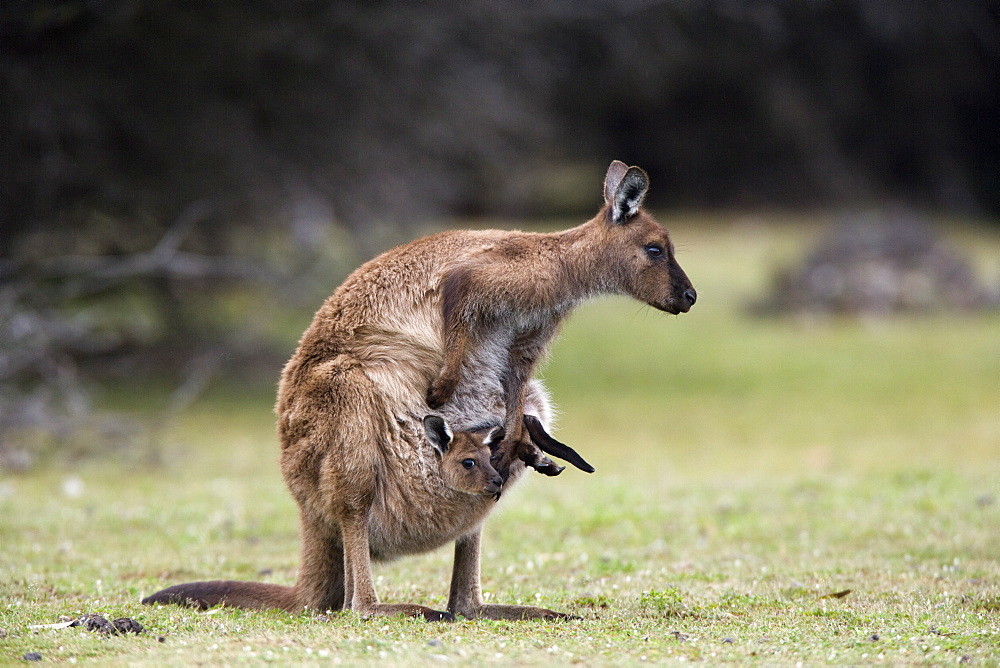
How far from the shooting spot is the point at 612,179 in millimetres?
5270

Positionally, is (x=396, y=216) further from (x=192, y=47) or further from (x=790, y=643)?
(x=790, y=643)

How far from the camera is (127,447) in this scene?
10930mm

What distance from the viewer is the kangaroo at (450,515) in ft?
16.0

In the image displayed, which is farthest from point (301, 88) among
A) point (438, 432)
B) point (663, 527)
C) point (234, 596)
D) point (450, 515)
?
point (450, 515)

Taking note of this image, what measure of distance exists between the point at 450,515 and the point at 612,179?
1699 mm

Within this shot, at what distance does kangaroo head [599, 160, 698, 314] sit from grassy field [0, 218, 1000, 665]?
2.26ft

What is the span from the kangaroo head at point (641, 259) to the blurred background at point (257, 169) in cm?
648

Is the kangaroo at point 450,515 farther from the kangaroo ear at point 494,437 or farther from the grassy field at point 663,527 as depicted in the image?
the grassy field at point 663,527

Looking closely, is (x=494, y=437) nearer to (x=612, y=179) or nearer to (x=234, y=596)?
(x=612, y=179)

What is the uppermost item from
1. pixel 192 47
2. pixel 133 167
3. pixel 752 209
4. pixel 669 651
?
pixel 752 209

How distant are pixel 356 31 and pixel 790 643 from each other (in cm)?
978

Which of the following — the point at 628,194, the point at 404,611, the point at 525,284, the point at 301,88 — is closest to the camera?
the point at 404,611

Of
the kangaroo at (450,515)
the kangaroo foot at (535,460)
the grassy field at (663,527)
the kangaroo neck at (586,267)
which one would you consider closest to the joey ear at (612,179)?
the kangaroo neck at (586,267)

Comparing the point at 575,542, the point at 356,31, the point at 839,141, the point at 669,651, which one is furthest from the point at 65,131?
the point at 839,141
